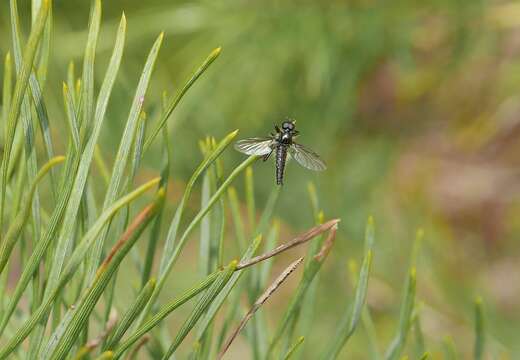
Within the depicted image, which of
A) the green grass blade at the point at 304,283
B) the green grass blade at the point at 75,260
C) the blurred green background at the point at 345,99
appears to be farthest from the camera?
the blurred green background at the point at 345,99

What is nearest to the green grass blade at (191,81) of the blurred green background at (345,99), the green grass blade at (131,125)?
the green grass blade at (131,125)

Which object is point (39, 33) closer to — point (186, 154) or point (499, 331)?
point (186, 154)

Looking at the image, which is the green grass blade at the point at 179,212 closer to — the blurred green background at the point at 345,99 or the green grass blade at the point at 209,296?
the green grass blade at the point at 209,296

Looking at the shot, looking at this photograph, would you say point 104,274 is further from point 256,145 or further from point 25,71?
point 256,145

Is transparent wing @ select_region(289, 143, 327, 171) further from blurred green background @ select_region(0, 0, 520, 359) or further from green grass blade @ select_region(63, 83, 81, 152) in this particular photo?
blurred green background @ select_region(0, 0, 520, 359)

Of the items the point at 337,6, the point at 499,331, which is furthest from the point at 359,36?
the point at 499,331

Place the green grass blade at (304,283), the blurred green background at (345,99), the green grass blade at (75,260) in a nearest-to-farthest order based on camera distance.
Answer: the green grass blade at (75,260)
the green grass blade at (304,283)
the blurred green background at (345,99)

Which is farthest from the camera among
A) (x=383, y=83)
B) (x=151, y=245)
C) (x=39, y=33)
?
(x=383, y=83)
